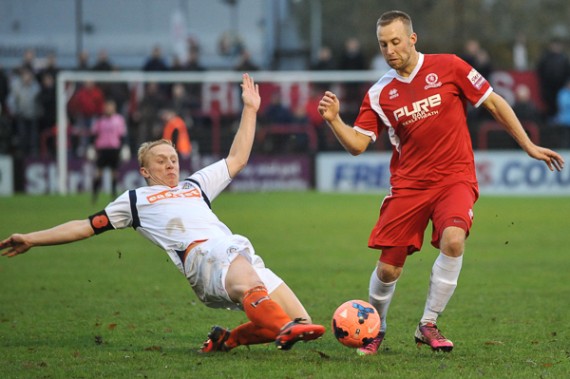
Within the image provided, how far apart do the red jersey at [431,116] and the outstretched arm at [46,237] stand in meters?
2.17

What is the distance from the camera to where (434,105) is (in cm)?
797

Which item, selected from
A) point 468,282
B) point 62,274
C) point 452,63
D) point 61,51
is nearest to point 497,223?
point 468,282

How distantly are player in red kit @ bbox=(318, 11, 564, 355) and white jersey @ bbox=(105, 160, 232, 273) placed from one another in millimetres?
1123

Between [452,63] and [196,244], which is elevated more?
[452,63]

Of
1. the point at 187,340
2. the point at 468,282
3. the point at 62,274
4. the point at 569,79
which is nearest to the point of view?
the point at 187,340

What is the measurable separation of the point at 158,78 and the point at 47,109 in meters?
2.85

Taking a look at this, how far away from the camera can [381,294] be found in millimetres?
8031

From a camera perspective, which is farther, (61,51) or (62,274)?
(61,51)

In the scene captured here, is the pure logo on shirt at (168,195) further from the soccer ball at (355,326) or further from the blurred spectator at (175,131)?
the blurred spectator at (175,131)

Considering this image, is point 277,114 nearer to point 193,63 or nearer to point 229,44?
point 193,63

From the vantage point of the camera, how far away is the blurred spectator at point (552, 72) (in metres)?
27.5

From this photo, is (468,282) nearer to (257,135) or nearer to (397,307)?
(397,307)

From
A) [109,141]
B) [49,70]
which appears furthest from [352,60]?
[49,70]

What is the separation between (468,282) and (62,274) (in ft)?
15.1
